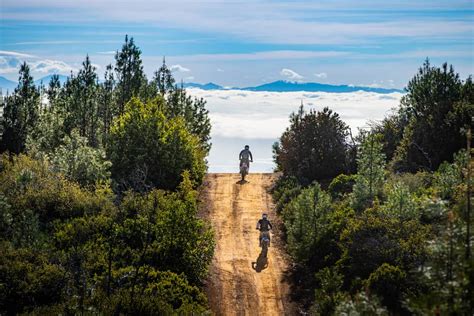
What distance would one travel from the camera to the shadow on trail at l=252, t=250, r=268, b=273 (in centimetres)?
2566

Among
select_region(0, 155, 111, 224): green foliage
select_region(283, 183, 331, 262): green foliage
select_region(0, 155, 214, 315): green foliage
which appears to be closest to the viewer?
select_region(0, 155, 214, 315): green foliage

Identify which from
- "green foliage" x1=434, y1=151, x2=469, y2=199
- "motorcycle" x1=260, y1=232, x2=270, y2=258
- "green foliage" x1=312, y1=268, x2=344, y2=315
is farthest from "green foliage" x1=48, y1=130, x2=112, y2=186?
"green foliage" x1=434, y1=151, x2=469, y2=199

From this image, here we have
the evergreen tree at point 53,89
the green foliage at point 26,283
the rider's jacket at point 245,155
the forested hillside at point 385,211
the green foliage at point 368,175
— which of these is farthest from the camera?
the evergreen tree at point 53,89

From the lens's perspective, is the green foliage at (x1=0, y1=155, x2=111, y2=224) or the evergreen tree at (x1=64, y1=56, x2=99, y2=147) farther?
the evergreen tree at (x1=64, y1=56, x2=99, y2=147)

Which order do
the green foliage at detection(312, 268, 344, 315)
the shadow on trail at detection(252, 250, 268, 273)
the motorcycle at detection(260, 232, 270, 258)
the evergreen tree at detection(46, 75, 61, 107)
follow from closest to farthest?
the green foliage at detection(312, 268, 344, 315) < the shadow on trail at detection(252, 250, 268, 273) < the motorcycle at detection(260, 232, 270, 258) < the evergreen tree at detection(46, 75, 61, 107)

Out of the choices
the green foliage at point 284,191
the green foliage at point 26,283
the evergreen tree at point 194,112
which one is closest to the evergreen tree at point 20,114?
the evergreen tree at point 194,112

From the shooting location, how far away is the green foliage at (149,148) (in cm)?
3469

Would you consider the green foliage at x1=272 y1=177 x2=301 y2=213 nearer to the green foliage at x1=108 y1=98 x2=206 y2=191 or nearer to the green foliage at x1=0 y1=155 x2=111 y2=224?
the green foliage at x1=108 y1=98 x2=206 y2=191

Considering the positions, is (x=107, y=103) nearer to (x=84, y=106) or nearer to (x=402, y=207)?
(x=84, y=106)

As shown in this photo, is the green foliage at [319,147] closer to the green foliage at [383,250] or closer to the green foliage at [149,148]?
the green foliage at [149,148]

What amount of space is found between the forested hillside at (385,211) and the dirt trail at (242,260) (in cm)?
82

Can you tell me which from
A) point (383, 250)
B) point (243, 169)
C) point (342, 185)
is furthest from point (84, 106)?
point (383, 250)

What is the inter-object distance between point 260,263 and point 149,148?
11.7 meters

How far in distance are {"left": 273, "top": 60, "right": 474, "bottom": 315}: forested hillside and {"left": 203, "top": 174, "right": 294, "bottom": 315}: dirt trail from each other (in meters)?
0.82
